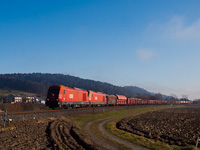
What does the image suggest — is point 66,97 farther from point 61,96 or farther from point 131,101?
point 131,101

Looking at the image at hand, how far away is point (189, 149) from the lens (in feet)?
46.3

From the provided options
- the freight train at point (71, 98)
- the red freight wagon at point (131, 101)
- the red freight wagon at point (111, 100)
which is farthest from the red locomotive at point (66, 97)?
the red freight wagon at point (131, 101)

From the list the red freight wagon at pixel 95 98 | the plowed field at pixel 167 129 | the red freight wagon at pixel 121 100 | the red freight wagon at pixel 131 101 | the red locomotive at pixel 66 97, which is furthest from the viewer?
the red freight wagon at pixel 131 101

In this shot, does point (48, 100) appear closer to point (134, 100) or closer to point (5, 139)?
point (5, 139)

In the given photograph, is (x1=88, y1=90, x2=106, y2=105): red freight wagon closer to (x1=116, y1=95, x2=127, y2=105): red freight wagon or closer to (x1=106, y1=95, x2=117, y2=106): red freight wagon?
(x1=106, y1=95, x2=117, y2=106): red freight wagon

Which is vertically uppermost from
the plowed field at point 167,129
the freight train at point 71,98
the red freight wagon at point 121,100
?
the freight train at point 71,98

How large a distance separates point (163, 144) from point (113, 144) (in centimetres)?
436

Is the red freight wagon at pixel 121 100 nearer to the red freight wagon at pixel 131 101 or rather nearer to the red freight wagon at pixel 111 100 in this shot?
the red freight wagon at pixel 111 100

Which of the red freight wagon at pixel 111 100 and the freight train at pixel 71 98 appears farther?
the red freight wagon at pixel 111 100

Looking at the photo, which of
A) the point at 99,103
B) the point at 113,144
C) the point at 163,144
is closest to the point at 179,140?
the point at 163,144

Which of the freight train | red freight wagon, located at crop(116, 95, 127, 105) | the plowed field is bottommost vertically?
the plowed field

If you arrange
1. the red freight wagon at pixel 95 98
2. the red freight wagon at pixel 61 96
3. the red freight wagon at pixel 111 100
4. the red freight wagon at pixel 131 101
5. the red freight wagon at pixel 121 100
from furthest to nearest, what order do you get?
1. the red freight wagon at pixel 131 101
2. the red freight wagon at pixel 121 100
3. the red freight wagon at pixel 111 100
4. the red freight wagon at pixel 95 98
5. the red freight wagon at pixel 61 96

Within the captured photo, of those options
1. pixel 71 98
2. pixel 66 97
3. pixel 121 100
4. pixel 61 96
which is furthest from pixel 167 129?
pixel 121 100

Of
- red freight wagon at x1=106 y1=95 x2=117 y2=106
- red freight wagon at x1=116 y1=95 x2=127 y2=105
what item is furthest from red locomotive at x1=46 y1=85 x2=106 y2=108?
red freight wagon at x1=116 y1=95 x2=127 y2=105
